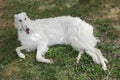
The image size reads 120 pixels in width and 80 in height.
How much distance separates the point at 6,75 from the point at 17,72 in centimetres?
20

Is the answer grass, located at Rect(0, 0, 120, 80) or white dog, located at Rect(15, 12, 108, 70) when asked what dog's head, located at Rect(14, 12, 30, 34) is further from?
grass, located at Rect(0, 0, 120, 80)

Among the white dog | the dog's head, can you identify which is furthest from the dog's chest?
the dog's head

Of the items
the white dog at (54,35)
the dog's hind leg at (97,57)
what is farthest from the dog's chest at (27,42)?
the dog's hind leg at (97,57)

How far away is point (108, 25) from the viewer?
6.42 m

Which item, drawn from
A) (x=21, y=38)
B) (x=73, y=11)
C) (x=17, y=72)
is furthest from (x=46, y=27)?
(x=73, y=11)

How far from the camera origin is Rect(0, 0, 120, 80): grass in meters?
5.25

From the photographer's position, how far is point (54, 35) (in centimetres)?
582

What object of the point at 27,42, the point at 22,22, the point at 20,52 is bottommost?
the point at 20,52

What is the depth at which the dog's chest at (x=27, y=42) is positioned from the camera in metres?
5.72

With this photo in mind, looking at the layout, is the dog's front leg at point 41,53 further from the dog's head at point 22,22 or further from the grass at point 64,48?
the dog's head at point 22,22

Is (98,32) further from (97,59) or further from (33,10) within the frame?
(33,10)

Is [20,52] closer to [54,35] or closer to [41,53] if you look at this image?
[41,53]

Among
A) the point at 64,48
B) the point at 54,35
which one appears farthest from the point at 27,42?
the point at 64,48

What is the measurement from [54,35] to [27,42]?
1.67ft
